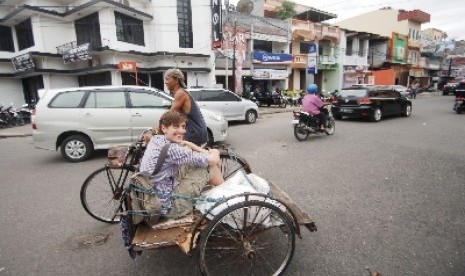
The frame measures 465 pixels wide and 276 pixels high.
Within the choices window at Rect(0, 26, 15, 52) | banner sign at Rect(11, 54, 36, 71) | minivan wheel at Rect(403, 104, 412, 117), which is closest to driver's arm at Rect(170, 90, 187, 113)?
minivan wheel at Rect(403, 104, 412, 117)

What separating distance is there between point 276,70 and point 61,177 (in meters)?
21.1

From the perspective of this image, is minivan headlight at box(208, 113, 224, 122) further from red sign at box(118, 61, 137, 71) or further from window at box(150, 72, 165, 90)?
window at box(150, 72, 165, 90)

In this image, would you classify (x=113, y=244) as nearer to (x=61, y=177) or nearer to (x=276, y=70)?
(x=61, y=177)

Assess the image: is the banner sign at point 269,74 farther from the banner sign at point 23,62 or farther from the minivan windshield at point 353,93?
the banner sign at point 23,62

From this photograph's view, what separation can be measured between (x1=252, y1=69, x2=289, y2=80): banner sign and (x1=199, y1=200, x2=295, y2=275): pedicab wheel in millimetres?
21010

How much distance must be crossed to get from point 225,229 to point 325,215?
172 cm

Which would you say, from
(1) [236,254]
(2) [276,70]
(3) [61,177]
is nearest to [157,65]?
(2) [276,70]

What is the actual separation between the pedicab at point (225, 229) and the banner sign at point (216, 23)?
Result: 18065 mm

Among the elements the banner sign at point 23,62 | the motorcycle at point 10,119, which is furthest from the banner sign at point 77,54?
the motorcycle at point 10,119

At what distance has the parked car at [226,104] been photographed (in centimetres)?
1134

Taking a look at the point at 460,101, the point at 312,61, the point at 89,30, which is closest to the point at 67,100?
the point at 89,30

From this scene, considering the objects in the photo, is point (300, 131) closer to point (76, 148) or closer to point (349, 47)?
point (76, 148)

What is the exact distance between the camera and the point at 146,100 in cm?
683

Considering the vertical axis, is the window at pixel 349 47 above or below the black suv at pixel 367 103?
above
